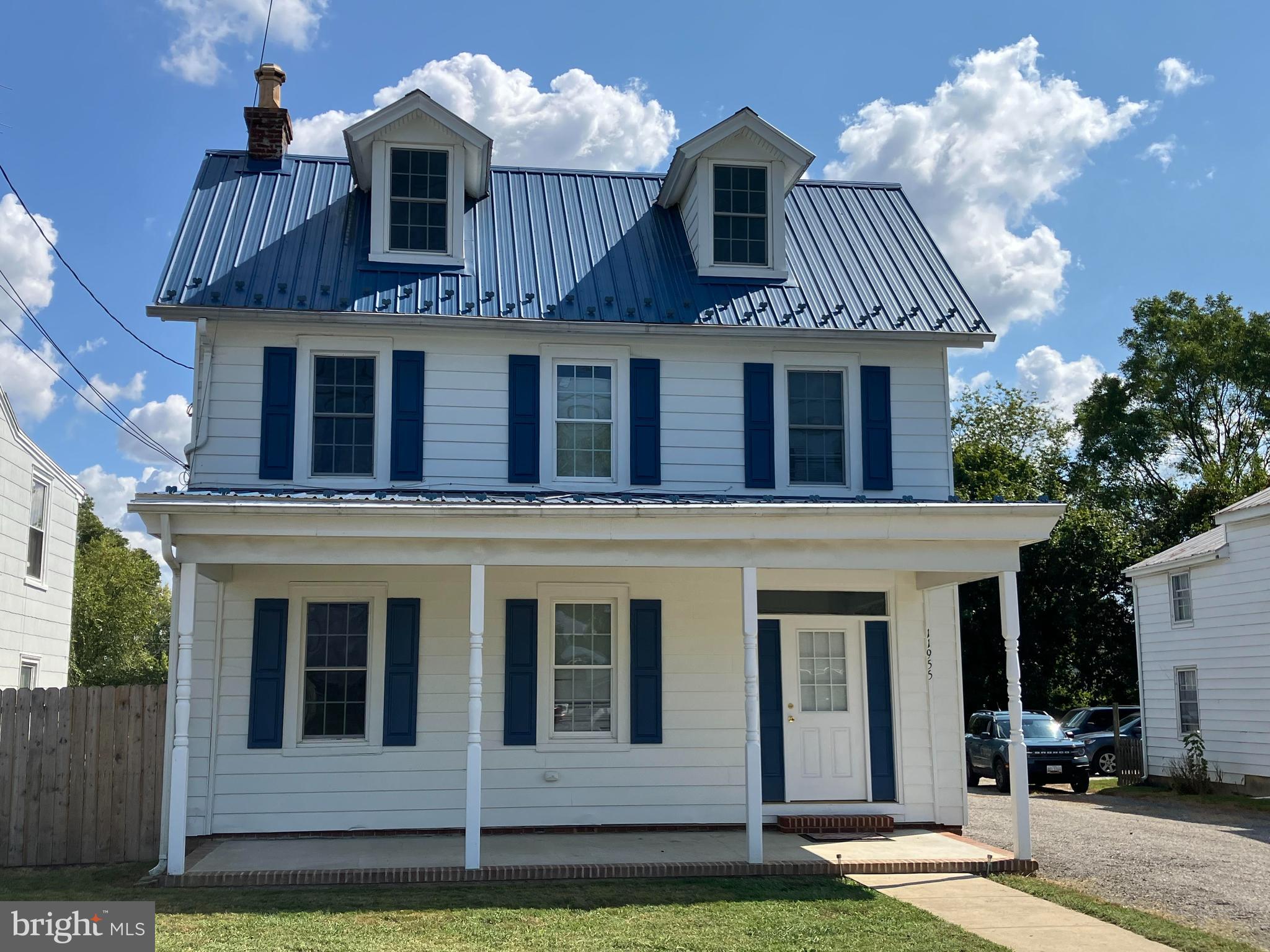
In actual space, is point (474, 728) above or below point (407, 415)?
below

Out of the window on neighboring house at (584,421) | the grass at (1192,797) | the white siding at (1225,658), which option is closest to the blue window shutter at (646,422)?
the window on neighboring house at (584,421)

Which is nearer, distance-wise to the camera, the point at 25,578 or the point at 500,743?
the point at 500,743

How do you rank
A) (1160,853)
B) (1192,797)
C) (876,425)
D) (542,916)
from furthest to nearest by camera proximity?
(1192,797)
(876,425)
(1160,853)
(542,916)

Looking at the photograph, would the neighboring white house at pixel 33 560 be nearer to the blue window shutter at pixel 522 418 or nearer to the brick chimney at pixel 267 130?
the brick chimney at pixel 267 130

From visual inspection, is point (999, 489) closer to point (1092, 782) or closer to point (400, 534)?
point (1092, 782)

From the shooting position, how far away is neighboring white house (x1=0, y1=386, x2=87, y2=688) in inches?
621

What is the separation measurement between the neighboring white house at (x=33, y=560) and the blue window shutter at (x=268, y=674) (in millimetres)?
5598

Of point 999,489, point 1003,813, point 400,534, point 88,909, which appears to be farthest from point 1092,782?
point 88,909

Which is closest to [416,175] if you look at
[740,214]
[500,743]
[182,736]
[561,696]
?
[740,214]

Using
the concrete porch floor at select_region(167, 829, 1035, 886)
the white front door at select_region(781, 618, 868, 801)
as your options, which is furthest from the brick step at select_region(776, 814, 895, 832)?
the white front door at select_region(781, 618, 868, 801)

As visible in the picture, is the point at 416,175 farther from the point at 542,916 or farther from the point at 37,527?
the point at 542,916

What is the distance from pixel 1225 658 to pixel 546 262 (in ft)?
47.9

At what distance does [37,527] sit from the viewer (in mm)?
17234

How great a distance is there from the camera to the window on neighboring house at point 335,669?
487 inches
